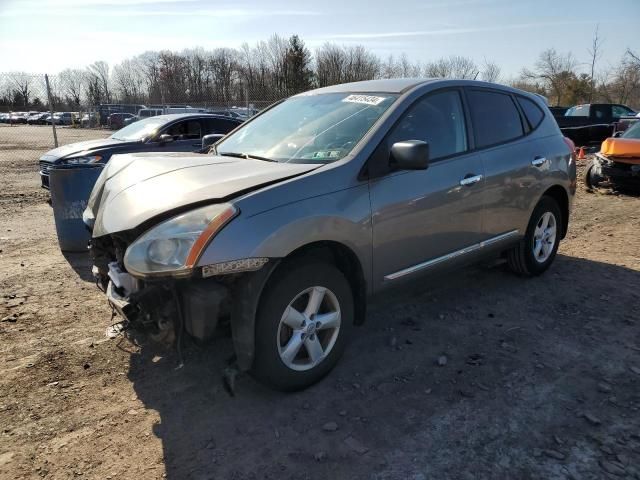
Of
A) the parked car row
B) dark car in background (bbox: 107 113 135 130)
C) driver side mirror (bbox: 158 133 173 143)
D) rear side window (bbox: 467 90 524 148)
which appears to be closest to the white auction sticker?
rear side window (bbox: 467 90 524 148)

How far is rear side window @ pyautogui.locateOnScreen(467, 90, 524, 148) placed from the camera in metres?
4.14

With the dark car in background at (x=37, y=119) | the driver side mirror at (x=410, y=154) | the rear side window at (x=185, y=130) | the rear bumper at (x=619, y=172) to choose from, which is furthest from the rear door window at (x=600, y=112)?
the dark car in background at (x=37, y=119)

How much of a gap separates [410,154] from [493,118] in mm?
1687

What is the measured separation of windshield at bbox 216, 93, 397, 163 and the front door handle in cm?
82

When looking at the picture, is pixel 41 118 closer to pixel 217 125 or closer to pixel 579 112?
pixel 217 125

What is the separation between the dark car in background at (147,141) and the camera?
8312 mm

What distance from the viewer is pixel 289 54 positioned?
1908 inches

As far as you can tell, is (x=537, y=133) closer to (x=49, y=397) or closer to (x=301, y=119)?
(x=301, y=119)

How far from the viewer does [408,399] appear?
9.89ft

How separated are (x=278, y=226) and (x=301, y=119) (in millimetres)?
1427

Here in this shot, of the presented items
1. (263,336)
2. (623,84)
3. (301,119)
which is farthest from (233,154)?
(623,84)

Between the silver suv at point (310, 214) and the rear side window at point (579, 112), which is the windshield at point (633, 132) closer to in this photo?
the silver suv at point (310, 214)

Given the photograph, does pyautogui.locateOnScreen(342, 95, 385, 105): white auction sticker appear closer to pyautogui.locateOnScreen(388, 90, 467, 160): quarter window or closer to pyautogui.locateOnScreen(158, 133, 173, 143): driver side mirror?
pyautogui.locateOnScreen(388, 90, 467, 160): quarter window

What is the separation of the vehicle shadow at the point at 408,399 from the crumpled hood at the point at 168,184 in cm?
84
